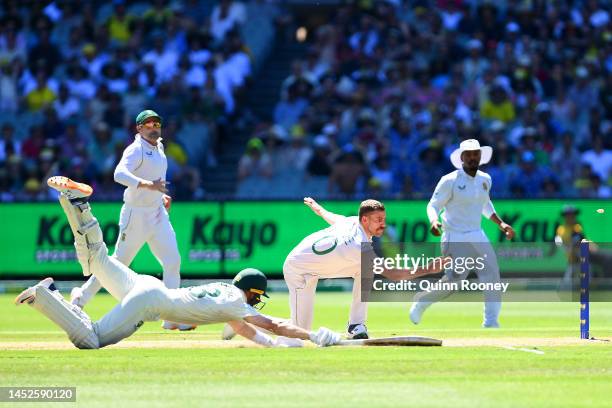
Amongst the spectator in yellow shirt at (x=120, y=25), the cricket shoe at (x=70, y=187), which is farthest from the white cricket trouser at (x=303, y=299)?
the spectator in yellow shirt at (x=120, y=25)

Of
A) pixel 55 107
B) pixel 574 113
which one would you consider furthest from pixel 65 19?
pixel 574 113

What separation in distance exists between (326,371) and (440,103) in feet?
58.8

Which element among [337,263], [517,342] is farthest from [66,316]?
[517,342]

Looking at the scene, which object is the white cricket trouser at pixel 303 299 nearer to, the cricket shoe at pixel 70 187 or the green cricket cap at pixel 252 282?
the green cricket cap at pixel 252 282

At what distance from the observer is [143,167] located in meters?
15.6

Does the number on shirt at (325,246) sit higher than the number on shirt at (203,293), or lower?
higher

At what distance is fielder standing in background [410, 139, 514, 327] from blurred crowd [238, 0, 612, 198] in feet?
29.8

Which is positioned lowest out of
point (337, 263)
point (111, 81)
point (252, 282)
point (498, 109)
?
point (252, 282)

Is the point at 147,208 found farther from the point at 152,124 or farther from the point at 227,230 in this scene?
the point at 227,230

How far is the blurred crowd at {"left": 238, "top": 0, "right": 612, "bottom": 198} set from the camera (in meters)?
27.1

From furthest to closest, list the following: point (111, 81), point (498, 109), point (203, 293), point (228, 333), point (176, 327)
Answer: point (111, 81)
point (498, 109)
point (176, 327)
point (228, 333)
point (203, 293)

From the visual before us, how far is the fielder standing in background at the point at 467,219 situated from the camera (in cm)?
1648

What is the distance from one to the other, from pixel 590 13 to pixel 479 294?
15.0 metres

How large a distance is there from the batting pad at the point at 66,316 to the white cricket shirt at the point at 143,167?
287 centimetres
